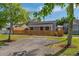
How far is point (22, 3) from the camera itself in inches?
174

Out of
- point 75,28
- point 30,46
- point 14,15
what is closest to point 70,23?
point 75,28

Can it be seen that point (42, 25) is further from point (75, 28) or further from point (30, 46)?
point (75, 28)

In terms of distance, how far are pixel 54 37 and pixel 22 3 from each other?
0.53 meters

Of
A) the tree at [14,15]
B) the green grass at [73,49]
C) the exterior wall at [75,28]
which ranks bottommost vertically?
the green grass at [73,49]

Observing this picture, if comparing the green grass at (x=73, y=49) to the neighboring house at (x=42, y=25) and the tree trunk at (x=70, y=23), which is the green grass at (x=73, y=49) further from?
the neighboring house at (x=42, y=25)

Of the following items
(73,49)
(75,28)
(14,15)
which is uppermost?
(14,15)

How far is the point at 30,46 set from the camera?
4.46 m

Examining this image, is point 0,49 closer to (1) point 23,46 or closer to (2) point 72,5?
(1) point 23,46

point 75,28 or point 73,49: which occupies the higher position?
point 75,28

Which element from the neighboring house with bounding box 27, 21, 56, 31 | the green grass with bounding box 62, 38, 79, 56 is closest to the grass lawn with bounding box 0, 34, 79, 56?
the green grass with bounding box 62, 38, 79, 56

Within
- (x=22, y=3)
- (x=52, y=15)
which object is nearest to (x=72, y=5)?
(x=52, y=15)

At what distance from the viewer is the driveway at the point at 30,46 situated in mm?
4449

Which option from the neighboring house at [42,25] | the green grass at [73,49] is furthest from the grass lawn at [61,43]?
the neighboring house at [42,25]

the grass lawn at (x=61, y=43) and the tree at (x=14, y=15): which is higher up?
the tree at (x=14, y=15)
